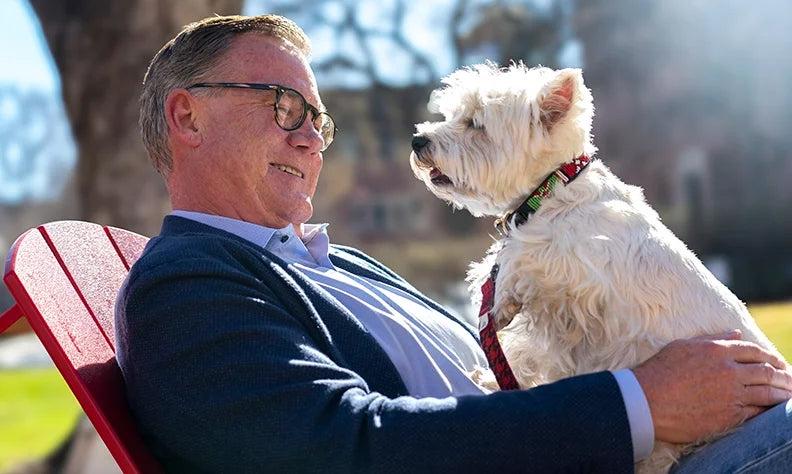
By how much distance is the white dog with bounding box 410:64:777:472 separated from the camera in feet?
8.94

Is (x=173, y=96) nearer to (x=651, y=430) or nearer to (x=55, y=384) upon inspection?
(x=651, y=430)

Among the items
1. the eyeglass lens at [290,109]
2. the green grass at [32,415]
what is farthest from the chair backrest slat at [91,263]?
the green grass at [32,415]

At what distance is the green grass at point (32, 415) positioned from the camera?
1002 cm

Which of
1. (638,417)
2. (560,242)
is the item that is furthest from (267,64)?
(638,417)

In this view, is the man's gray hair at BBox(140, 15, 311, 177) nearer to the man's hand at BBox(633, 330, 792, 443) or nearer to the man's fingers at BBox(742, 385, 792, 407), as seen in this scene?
the man's hand at BBox(633, 330, 792, 443)

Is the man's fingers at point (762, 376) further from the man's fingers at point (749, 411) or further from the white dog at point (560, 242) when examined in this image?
the white dog at point (560, 242)

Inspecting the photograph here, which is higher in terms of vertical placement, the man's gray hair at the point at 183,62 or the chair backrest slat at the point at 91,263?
the man's gray hair at the point at 183,62

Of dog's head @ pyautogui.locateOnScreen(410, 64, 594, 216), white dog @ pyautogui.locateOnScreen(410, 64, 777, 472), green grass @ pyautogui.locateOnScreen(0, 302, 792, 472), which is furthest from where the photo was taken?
green grass @ pyautogui.locateOnScreen(0, 302, 792, 472)

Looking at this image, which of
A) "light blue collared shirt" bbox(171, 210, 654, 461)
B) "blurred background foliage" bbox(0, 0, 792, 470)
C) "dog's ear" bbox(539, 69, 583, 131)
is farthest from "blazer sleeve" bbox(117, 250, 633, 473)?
"blurred background foliage" bbox(0, 0, 792, 470)

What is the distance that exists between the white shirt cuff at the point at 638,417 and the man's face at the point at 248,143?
1222 mm

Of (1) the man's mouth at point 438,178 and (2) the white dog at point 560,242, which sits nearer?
(2) the white dog at point 560,242

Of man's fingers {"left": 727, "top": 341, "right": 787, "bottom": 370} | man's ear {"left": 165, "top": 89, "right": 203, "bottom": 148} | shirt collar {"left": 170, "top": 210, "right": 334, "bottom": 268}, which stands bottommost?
man's fingers {"left": 727, "top": 341, "right": 787, "bottom": 370}

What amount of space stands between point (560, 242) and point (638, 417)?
0.67 metres

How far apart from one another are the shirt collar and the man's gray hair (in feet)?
0.81
